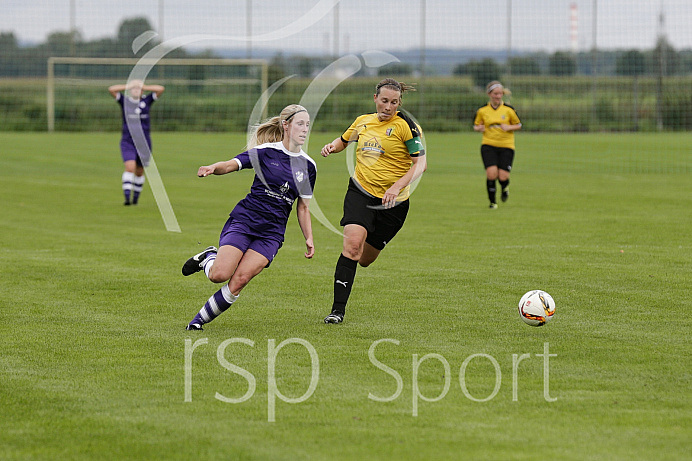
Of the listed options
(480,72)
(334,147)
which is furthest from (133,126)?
(480,72)

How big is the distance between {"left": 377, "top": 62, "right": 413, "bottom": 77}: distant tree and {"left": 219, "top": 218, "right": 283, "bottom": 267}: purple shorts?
37.0 meters

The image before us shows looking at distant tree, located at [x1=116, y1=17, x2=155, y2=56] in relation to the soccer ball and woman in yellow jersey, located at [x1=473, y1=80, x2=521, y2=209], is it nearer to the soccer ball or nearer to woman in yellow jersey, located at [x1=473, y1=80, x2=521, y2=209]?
woman in yellow jersey, located at [x1=473, y1=80, x2=521, y2=209]

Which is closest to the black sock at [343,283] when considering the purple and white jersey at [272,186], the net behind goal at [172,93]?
the purple and white jersey at [272,186]

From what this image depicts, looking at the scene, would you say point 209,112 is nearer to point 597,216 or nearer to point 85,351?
point 597,216

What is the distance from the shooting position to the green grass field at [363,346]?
17.5ft

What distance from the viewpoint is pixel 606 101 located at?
39688mm

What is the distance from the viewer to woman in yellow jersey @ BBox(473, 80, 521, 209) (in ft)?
63.2

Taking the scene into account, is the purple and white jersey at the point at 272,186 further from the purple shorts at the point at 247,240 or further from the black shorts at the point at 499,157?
the black shorts at the point at 499,157

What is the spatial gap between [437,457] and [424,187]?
19137 millimetres

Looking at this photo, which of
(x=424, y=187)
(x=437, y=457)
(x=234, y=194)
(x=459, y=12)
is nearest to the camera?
(x=437, y=457)

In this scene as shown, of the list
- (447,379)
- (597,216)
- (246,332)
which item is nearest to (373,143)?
(246,332)

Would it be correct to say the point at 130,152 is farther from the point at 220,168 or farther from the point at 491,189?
the point at 220,168

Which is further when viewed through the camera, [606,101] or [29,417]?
[606,101]

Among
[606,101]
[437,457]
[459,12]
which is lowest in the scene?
[437,457]
